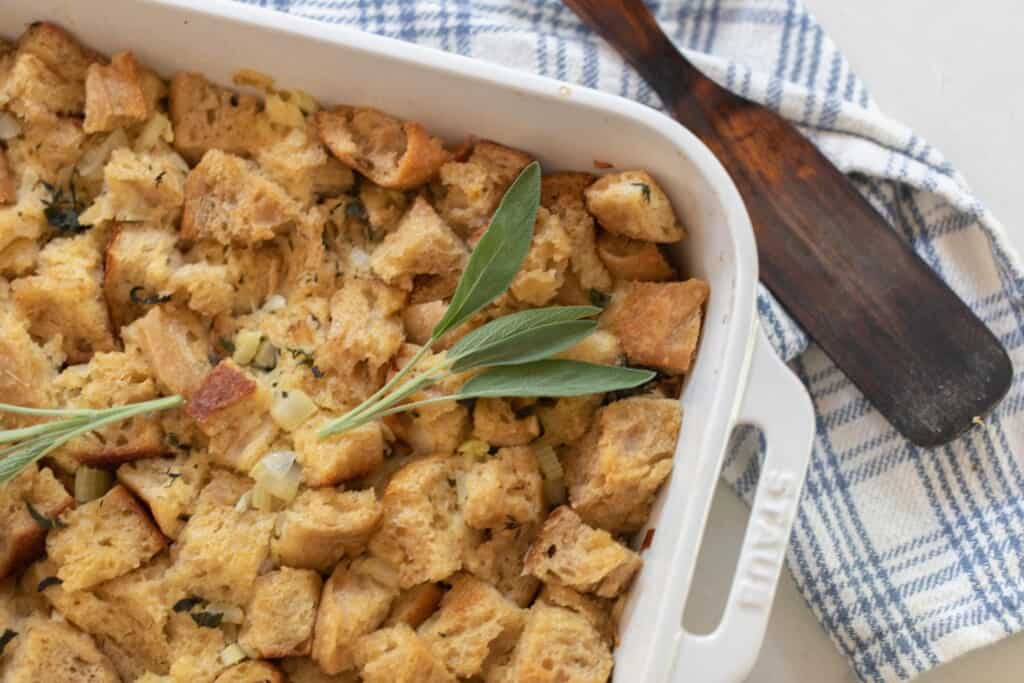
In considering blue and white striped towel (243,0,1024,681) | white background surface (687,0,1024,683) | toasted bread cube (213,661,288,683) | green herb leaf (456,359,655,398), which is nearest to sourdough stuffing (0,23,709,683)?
toasted bread cube (213,661,288,683)

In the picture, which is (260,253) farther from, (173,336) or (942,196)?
(942,196)

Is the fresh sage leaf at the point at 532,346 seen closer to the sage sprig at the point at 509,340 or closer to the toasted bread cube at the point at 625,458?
the sage sprig at the point at 509,340

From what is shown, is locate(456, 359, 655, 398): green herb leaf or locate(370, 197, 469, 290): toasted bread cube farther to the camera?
locate(370, 197, 469, 290): toasted bread cube

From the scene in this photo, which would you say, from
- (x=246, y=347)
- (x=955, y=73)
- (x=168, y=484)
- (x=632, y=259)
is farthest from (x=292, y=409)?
(x=955, y=73)

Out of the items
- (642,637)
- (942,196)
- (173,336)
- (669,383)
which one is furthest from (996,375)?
(173,336)

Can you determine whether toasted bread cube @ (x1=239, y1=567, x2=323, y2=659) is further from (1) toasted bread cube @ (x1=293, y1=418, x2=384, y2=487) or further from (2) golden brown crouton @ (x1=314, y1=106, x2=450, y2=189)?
(2) golden brown crouton @ (x1=314, y1=106, x2=450, y2=189)

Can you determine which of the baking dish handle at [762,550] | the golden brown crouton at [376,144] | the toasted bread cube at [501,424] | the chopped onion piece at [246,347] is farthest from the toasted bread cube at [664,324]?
the chopped onion piece at [246,347]
